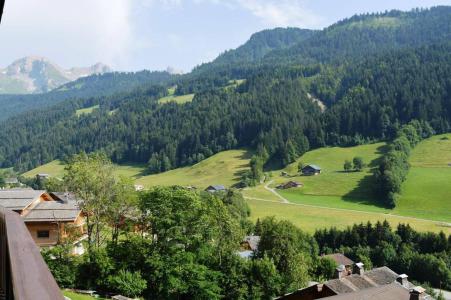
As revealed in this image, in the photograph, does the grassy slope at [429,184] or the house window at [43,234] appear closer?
the house window at [43,234]

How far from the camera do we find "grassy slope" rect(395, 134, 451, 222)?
10144 centimetres

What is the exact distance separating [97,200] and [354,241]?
5121 centimetres

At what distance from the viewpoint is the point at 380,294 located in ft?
91.5

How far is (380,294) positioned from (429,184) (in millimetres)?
96176

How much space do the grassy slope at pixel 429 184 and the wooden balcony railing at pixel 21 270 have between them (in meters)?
101

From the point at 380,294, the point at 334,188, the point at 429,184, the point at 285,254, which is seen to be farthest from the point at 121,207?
the point at 429,184

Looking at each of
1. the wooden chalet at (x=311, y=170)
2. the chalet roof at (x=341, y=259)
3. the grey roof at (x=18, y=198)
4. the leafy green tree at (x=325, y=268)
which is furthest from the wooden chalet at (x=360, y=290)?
the wooden chalet at (x=311, y=170)

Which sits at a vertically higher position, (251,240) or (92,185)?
(92,185)

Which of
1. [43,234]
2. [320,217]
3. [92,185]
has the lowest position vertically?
[320,217]

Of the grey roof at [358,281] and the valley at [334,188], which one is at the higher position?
the grey roof at [358,281]

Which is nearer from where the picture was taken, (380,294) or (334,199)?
(380,294)

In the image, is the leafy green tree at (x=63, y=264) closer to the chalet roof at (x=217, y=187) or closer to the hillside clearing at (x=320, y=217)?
the hillside clearing at (x=320, y=217)

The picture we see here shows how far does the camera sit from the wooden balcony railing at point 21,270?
1.75 metres

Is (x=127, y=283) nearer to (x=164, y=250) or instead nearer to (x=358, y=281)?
(x=164, y=250)
